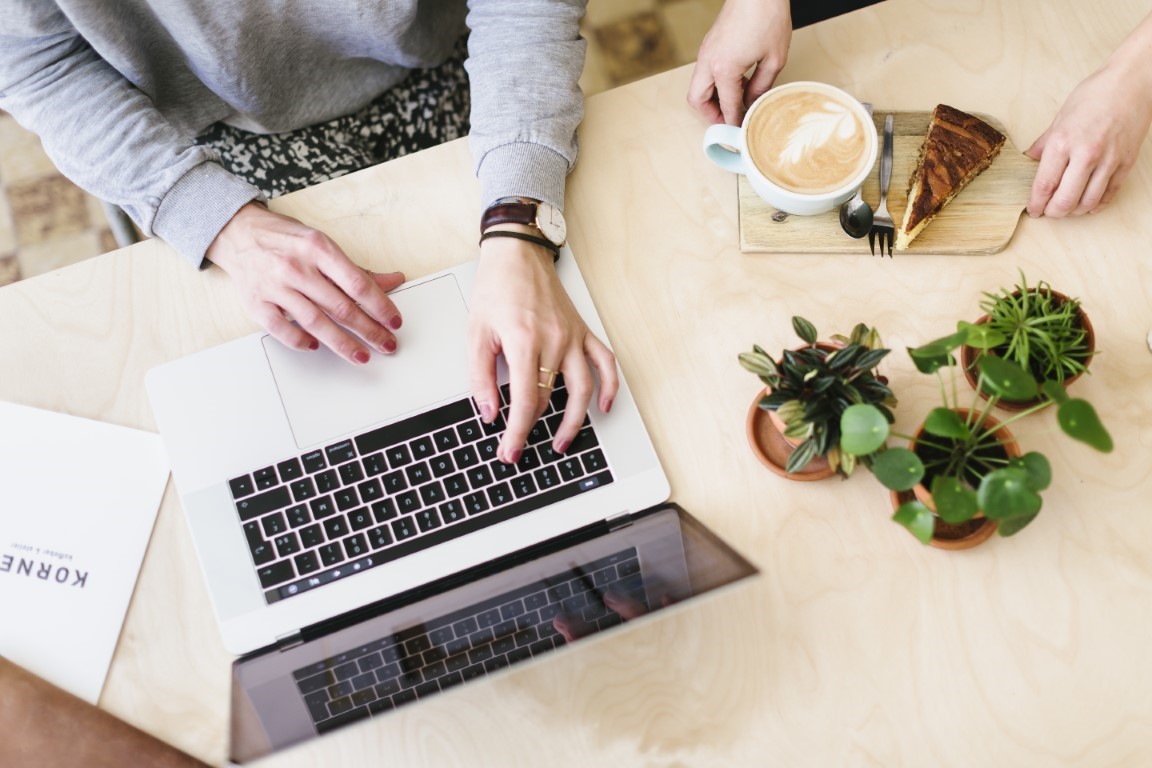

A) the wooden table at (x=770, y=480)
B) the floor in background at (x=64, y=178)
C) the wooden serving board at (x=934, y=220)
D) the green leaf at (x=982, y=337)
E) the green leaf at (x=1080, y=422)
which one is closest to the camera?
the green leaf at (x=1080, y=422)

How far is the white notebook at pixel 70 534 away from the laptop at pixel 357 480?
6cm

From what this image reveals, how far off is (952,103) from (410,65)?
71 centimetres

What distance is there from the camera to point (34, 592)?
816mm

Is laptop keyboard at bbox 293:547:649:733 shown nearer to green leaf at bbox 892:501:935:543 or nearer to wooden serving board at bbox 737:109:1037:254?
green leaf at bbox 892:501:935:543

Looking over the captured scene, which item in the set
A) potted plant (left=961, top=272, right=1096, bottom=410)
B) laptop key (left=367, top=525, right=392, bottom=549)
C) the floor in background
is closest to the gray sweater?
laptop key (left=367, top=525, right=392, bottom=549)

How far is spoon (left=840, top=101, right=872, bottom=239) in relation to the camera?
2.83 ft

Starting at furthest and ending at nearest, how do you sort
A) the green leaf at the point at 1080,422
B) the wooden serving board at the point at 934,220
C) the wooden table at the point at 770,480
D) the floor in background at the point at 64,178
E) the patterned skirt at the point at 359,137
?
1. the floor in background at the point at 64,178
2. the patterned skirt at the point at 359,137
3. the wooden serving board at the point at 934,220
4. the wooden table at the point at 770,480
5. the green leaf at the point at 1080,422

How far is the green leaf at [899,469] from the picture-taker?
64cm

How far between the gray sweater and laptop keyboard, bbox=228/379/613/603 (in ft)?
0.90

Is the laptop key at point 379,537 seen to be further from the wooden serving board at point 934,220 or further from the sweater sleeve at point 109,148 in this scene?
the wooden serving board at point 934,220

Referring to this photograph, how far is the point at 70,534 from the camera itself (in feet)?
2.73

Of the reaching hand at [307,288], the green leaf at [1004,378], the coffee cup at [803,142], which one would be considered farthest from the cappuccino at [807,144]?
the reaching hand at [307,288]

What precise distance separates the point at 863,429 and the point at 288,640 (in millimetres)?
580

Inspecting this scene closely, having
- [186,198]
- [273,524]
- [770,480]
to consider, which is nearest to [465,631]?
[273,524]
